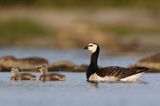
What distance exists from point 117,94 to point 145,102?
4.39ft

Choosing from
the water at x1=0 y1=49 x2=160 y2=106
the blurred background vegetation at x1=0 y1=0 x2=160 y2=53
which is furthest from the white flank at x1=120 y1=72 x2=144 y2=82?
the blurred background vegetation at x1=0 y1=0 x2=160 y2=53

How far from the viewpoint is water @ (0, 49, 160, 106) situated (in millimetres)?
20867

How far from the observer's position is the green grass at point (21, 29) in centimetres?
4344

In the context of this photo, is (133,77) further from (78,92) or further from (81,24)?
(81,24)

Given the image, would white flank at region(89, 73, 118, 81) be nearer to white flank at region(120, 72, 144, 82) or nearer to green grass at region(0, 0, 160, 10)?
white flank at region(120, 72, 144, 82)

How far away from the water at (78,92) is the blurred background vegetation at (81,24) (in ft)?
40.9

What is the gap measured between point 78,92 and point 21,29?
21866 mm

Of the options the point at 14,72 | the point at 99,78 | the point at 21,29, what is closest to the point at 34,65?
the point at 14,72

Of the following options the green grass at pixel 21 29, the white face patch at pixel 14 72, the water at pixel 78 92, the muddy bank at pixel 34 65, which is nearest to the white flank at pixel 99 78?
the water at pixel 78 92

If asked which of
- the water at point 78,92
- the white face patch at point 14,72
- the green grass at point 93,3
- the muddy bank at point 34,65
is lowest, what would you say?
the water at point 78,92

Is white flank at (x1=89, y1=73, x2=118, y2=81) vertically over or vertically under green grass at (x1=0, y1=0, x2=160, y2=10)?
under

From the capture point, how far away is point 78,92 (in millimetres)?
22562

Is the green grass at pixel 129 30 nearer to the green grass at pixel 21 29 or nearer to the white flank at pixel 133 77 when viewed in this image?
the green grass at pixel 21 29

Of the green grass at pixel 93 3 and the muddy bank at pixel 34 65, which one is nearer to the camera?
the muddy bank at pixel 34 65
